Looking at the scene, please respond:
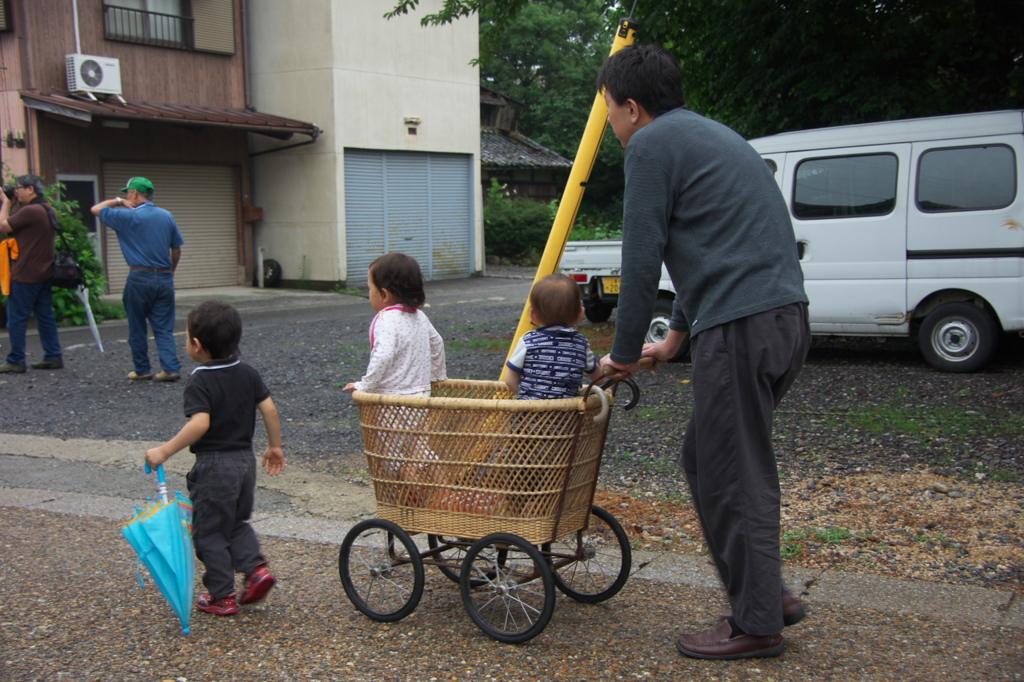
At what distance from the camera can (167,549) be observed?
3.48 meters

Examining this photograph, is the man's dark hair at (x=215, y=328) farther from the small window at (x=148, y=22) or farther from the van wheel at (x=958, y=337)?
the small window at (x=148, y=22)

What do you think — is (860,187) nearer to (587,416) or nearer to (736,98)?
(736,98)

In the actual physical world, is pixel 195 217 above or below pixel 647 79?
below

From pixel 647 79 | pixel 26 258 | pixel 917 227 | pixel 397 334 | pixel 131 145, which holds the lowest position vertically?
pixel 397 334

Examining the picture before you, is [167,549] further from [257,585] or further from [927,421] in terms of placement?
[927,421]

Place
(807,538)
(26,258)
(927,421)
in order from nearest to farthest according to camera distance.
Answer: (807,538), (927,421), (26,258)

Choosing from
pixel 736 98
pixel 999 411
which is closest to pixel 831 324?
pixel 999 411

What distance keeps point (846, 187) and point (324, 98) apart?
494 inches

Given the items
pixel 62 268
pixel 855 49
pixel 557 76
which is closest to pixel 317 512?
pixel 62 268

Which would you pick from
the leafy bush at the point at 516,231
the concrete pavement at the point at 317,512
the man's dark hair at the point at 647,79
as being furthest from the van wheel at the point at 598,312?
the leafy bush at the point at 516,231

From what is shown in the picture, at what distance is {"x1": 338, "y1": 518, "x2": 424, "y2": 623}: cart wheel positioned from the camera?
364 centimetres

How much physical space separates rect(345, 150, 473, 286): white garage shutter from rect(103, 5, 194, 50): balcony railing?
370 centimetres

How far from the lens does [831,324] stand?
8.80 m

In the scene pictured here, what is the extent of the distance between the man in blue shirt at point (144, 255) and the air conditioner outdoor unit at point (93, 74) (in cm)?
796
